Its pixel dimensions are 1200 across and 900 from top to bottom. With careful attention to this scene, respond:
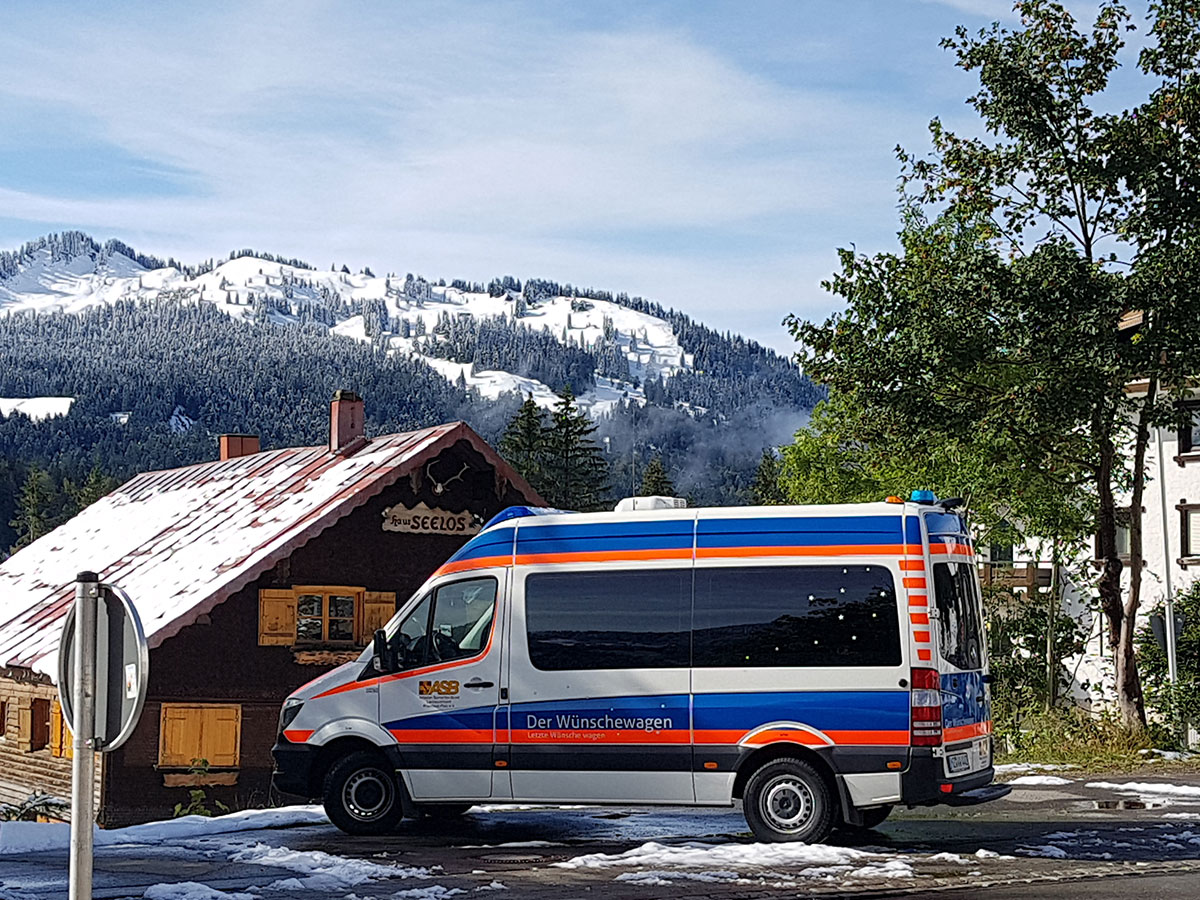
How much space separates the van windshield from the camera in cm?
1270

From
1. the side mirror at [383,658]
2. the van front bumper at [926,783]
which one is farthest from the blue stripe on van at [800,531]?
the side mirror at [383,658]

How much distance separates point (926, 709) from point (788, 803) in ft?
4.38

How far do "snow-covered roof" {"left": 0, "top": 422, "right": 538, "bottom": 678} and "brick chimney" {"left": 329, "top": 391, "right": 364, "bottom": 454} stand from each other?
26 centimetres

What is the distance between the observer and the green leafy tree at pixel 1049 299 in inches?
826

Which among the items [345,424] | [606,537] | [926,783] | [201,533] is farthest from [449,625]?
[345,424]

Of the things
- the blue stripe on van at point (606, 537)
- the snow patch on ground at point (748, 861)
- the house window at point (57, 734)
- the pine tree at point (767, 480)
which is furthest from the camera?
the pine tree at point (767, 480)

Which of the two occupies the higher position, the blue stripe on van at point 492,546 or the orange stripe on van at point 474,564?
the blue stripe on van at point 492,546

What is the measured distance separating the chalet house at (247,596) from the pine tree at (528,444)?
55.0 metres

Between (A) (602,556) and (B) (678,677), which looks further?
(A) (602,556)

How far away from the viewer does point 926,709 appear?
40.8ft

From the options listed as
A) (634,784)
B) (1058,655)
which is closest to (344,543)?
(1058,655)

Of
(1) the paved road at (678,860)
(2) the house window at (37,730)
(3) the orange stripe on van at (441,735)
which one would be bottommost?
(1) the paved road at (678,860)

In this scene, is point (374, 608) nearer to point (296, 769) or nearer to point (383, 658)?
point (296, 769)

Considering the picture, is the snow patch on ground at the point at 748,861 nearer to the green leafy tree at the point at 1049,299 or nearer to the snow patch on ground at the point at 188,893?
the snow patch on ground at the point at 188,893
